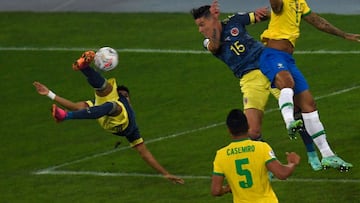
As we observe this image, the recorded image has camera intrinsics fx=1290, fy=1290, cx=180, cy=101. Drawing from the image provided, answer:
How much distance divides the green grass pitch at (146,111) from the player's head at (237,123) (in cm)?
441

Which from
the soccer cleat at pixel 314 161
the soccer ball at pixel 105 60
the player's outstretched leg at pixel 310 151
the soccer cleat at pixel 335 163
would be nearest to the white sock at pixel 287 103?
the soccer cleat at pixel 335 163

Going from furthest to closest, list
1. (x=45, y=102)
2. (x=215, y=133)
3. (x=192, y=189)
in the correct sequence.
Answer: (x=45, y=102)
(x=215, y=133)
(x=192, y=189)

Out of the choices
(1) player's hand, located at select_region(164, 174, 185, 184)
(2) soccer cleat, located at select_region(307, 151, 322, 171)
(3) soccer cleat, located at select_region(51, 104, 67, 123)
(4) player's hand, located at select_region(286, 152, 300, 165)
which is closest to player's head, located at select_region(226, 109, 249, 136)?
(4) player's hand, located at select_region(286, 152, 300, 165)

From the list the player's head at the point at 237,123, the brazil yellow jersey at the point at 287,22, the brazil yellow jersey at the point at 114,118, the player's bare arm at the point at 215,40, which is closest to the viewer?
the player's head at the point at 237,123

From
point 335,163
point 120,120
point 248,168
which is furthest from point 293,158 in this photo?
point 120,120

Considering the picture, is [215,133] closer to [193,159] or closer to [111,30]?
[193,159]

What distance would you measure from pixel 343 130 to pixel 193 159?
2654 mm

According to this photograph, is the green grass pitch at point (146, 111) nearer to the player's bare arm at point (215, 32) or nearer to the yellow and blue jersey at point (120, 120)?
the yellow and blue jersey at point (120, 120)

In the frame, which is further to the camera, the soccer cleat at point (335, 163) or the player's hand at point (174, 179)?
the player's hand at point (174, 179)

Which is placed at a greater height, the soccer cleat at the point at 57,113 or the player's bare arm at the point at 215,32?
the player's bare arm at the point at 215,32

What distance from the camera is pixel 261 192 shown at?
1431cm

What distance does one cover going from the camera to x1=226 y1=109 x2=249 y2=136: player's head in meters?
14.2

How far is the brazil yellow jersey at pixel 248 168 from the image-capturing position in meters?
14.3

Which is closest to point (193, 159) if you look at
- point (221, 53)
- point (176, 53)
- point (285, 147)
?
point (285, 147)
